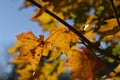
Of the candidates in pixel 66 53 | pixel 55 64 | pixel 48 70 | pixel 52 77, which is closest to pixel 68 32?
pixel 66 53

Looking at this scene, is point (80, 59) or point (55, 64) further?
point (55, 64)

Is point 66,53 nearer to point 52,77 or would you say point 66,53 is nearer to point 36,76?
point 36,76

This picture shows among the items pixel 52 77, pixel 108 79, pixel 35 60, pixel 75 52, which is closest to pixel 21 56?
pixel 35 60

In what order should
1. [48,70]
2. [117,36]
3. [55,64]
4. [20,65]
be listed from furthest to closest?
[20,65] < [48,70] < [55,64] < [117,36]

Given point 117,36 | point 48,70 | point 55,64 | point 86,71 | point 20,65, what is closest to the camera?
point 117,36

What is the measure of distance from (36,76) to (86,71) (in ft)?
0.50

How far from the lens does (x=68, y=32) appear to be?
924 mm

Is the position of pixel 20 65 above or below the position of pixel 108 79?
above

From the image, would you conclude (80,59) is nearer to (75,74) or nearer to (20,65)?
(75,74)

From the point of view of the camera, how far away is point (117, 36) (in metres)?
0.91

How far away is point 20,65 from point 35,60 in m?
1.53

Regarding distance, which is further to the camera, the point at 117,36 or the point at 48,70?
the point at 48,70

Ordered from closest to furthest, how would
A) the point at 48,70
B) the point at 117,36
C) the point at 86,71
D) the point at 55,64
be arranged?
the point at 117,36 < the point at 86,71 < the point at 55,64 < the point at 48,70

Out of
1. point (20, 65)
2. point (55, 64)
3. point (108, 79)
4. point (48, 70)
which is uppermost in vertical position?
point (20, 65)
